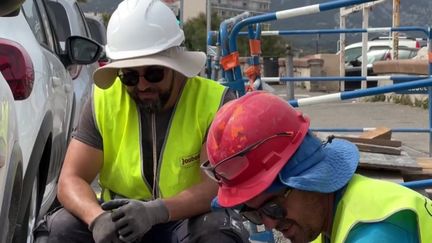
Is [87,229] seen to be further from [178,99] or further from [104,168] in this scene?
[178,99]

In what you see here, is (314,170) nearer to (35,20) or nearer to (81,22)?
(35,20)

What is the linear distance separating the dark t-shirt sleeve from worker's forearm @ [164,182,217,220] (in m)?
0.42

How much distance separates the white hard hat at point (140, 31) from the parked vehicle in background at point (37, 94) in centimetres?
40

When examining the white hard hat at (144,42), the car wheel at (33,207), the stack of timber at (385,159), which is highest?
the white hard hat at (144,42)

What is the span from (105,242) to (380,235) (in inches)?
50.4

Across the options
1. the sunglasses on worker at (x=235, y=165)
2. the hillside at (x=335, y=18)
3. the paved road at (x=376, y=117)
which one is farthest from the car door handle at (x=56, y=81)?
the paved road at (x=376, y=117)

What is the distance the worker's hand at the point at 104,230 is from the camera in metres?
2.85

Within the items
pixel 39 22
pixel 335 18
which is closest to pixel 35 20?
pixel 39 22

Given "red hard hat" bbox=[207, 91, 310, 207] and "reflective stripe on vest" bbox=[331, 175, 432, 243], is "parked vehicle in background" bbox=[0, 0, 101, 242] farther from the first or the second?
"reflective stripe on vest" bbox=[331, 175, 432, 243]

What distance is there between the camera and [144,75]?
3.13 metres

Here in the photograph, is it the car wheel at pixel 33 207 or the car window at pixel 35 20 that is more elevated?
the car window at pixel 35 20

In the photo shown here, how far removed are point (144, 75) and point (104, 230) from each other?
64 cm

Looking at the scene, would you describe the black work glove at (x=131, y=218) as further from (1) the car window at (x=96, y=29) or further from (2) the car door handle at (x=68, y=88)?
(1) the car window at (x=96, y=29)

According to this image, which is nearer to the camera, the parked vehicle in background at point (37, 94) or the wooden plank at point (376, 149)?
the parked vehicle in background at point (37, 94)
